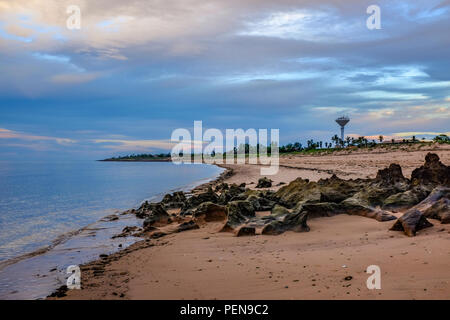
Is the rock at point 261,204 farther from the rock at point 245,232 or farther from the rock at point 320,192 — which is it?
the rock at point 245,232

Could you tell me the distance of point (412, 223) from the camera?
7.43 m

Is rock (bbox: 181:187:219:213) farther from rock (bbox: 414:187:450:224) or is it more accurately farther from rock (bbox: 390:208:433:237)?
rock (bbox: 390:208:433:237)

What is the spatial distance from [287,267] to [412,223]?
3.14m

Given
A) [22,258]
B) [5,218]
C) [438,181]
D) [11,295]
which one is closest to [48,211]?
[5,218]

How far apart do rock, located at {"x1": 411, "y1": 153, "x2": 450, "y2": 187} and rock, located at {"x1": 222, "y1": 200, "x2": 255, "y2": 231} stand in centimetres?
598

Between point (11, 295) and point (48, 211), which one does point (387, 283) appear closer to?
point (11, 295)

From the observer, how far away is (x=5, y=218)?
58.7ft

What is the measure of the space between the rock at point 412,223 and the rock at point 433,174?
15.4 feet

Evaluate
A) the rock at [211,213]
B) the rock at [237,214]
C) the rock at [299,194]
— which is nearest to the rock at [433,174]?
the rock at [299,194]

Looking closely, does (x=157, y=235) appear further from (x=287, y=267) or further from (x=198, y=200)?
(x=287, y=267)

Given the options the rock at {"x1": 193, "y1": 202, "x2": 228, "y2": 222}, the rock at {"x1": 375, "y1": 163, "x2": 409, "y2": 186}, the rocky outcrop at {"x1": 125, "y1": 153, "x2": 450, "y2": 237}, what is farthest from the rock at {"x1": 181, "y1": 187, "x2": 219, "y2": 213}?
the rock at {"x1": 375, "y1": 163, "x2": 409, "y2": 186}

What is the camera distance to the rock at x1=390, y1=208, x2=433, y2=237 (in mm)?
7341

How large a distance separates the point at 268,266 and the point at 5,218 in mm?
16619

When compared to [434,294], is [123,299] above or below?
below
